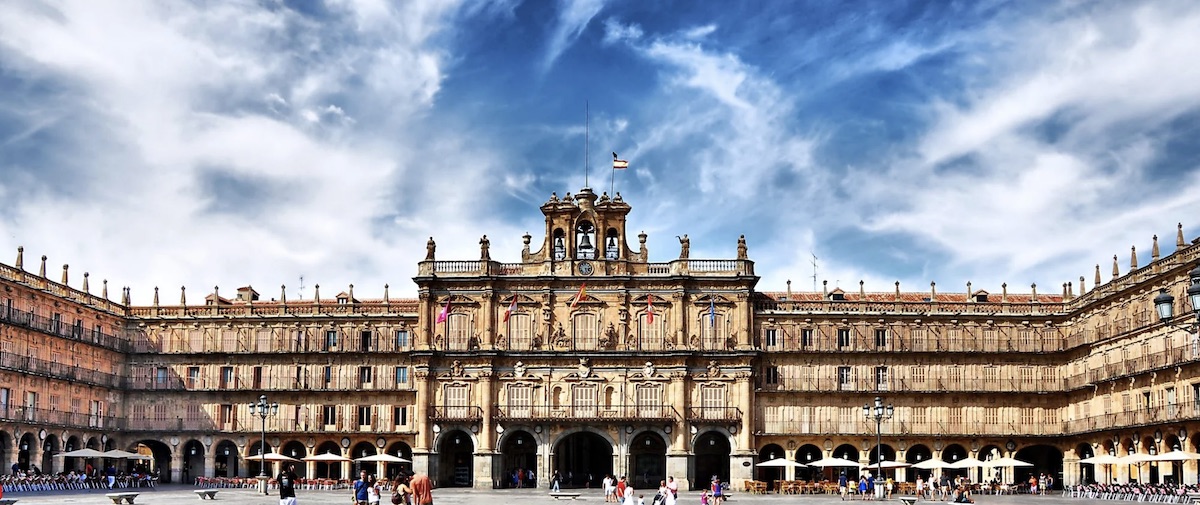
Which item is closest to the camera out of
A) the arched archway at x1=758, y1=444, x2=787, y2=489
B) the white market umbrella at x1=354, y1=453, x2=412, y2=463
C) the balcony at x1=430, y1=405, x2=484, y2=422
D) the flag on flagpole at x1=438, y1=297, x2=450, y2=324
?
the white market umbrella at x1=354, y1=453, x2=412, y2=463

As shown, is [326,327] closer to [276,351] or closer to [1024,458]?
[276,351]

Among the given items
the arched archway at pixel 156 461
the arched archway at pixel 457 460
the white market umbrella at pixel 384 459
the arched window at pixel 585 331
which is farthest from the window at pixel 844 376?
the arched archway at pixel 156 461

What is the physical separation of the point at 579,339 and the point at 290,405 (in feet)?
61.5

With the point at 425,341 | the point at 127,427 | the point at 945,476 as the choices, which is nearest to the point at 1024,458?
the point at 945,476

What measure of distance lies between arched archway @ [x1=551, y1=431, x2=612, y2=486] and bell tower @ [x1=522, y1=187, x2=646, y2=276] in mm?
10843

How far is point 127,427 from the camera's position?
268 ft

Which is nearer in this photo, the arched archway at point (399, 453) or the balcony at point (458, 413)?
the balcony at point (458, 413)

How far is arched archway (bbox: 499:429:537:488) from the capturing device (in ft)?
255

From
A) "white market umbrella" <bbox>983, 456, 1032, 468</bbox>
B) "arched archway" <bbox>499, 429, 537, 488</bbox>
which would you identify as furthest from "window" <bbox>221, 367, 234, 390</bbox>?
"white market umbrella" <bbox>983, 456, 1032, 468</bbox>

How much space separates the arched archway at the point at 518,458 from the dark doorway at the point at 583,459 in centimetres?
101

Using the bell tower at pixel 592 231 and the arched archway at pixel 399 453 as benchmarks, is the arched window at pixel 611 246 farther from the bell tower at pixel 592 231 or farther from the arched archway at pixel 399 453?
the arched archway at pixel 399 453

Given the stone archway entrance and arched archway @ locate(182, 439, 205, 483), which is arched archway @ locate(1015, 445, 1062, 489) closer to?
the stone archway entrance

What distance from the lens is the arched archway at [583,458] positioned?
8138 centimetres

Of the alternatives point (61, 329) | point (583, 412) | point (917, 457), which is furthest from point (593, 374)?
point (61, 329)
